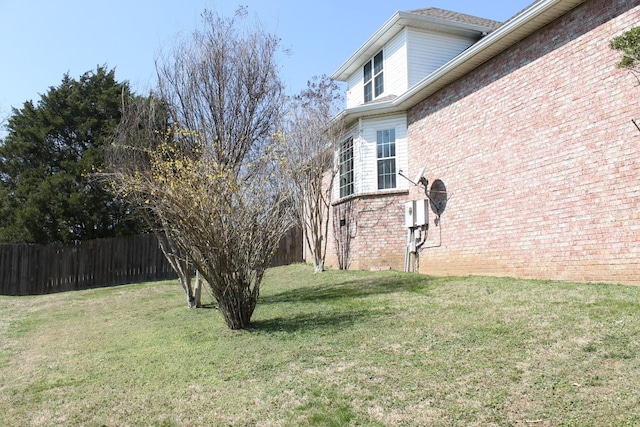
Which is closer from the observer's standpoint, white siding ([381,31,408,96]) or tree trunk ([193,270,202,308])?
tree trunk ([193,270,202,308])

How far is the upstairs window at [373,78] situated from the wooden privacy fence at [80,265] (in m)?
8.94

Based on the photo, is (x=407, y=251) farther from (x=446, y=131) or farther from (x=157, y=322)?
(x=157, y=322)

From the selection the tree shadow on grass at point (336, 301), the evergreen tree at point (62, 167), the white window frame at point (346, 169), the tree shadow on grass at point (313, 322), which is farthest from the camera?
the evergreen tree at point (62, 167)

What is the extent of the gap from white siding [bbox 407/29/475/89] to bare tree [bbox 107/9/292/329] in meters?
4.95

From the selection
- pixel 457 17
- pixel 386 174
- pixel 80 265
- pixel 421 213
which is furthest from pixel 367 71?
pixel 80 265

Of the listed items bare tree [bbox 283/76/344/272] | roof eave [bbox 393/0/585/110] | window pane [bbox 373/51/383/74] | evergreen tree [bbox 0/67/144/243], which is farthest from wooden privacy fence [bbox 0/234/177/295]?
roof eave [bbox 393/0/585/110]

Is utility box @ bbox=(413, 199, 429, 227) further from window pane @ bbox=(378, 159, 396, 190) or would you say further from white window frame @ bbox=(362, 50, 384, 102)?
white window frame @ bbox=(362, 50, 384, 102)

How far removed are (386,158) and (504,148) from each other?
4.15 m

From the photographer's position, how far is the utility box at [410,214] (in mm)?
11333

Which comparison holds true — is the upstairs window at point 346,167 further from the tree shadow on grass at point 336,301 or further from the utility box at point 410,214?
the tree shadow on grass at point 336,301


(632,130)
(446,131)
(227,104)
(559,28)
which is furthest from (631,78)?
(227,104)

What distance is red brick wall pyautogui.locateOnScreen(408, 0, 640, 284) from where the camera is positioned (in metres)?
6.44

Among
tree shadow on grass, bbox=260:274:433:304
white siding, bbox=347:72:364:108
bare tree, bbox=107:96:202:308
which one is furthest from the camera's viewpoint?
white siding, bbox=347:72:364:108

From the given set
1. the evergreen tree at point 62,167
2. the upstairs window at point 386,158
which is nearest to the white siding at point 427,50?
the upstairs window at point 386,158
